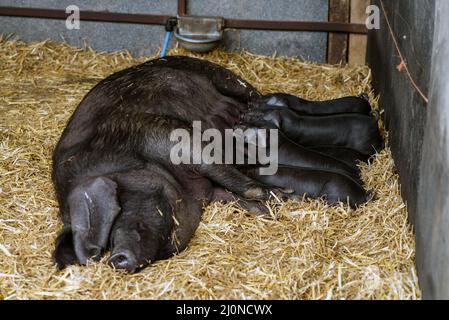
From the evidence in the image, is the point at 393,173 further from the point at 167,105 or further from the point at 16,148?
the point at 16,148

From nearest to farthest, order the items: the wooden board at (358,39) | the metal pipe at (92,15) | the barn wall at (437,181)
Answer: the barn wall at (437,181)
the wooden board at (358,39)
the metal pipe at (92,15)

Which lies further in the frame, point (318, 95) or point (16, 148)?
point (318, 95)

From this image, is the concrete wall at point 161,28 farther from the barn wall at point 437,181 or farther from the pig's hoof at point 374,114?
the barn wall at point 437,181

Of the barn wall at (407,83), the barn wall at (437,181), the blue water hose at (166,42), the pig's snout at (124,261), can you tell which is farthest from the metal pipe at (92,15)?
the barn wall at (437,181)

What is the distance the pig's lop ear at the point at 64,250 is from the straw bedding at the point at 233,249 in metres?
0.05

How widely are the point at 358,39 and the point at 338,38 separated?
0.18 metres

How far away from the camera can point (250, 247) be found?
14.0 ft

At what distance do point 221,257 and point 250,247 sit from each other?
214 mm

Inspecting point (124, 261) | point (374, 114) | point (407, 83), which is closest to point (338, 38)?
point (374, 114)

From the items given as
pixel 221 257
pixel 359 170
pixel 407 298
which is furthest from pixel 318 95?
pixel 407 298

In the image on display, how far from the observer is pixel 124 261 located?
3852mm

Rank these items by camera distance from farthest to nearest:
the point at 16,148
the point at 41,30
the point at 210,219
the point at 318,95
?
the point at 41,30 → the point at 318,95 → the point at 16,148 → the point at 210,219

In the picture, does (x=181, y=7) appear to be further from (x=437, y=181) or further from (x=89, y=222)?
(x=437, y=181)

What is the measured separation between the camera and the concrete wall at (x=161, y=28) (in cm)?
717
